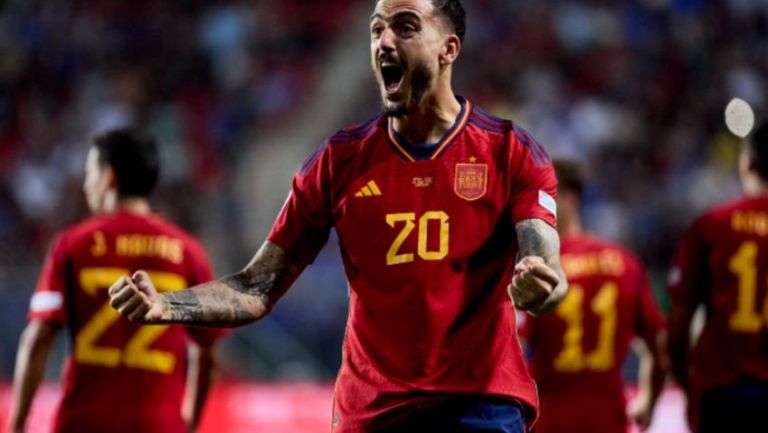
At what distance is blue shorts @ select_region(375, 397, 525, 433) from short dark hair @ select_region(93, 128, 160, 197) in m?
2.59

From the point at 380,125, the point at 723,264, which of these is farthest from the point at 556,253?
the point at 723,264

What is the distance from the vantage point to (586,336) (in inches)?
279

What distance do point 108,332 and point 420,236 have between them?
7.41 feet

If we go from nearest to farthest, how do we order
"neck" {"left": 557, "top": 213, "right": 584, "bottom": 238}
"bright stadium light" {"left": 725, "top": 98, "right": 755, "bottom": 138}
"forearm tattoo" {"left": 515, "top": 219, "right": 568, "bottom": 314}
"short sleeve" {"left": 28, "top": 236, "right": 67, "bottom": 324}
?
"forearm tattoo" {"left": 515, "top": 219, "right": 568, "bottom": 314} → "short sleeve" {"left": 28, "top": 236, "right": 67, "bottom": 324} → "bright stadium light" {"left": 725, "top": 98, "right": 755, "bottom": 138} → "neck" {"left": 557, "top": 213, "right": 584, "bottom": 238}

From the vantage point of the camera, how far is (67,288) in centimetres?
613

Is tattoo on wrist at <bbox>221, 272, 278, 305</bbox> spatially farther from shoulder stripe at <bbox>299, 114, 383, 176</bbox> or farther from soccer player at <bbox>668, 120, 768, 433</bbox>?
soccer player at <bbox>668, 120, 768, 433</bbox>

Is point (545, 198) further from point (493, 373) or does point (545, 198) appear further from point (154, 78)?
point (154, 78)

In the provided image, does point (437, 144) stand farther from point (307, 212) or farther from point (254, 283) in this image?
point (254, 283)

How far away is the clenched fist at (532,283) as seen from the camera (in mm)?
3734

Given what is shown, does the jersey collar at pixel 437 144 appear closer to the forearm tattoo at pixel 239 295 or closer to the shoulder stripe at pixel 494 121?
the shoulder stripe at pixel 494 121

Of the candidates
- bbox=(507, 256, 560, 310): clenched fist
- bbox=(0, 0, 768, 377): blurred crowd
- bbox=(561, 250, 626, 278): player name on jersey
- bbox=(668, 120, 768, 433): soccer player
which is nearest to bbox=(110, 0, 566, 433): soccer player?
bbox=(507, 256, 560, 310): clenched fist

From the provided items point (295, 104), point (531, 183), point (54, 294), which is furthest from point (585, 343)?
point (295, 104)

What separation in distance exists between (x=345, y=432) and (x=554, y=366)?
292 cm

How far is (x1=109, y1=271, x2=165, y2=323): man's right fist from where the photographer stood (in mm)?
4004
